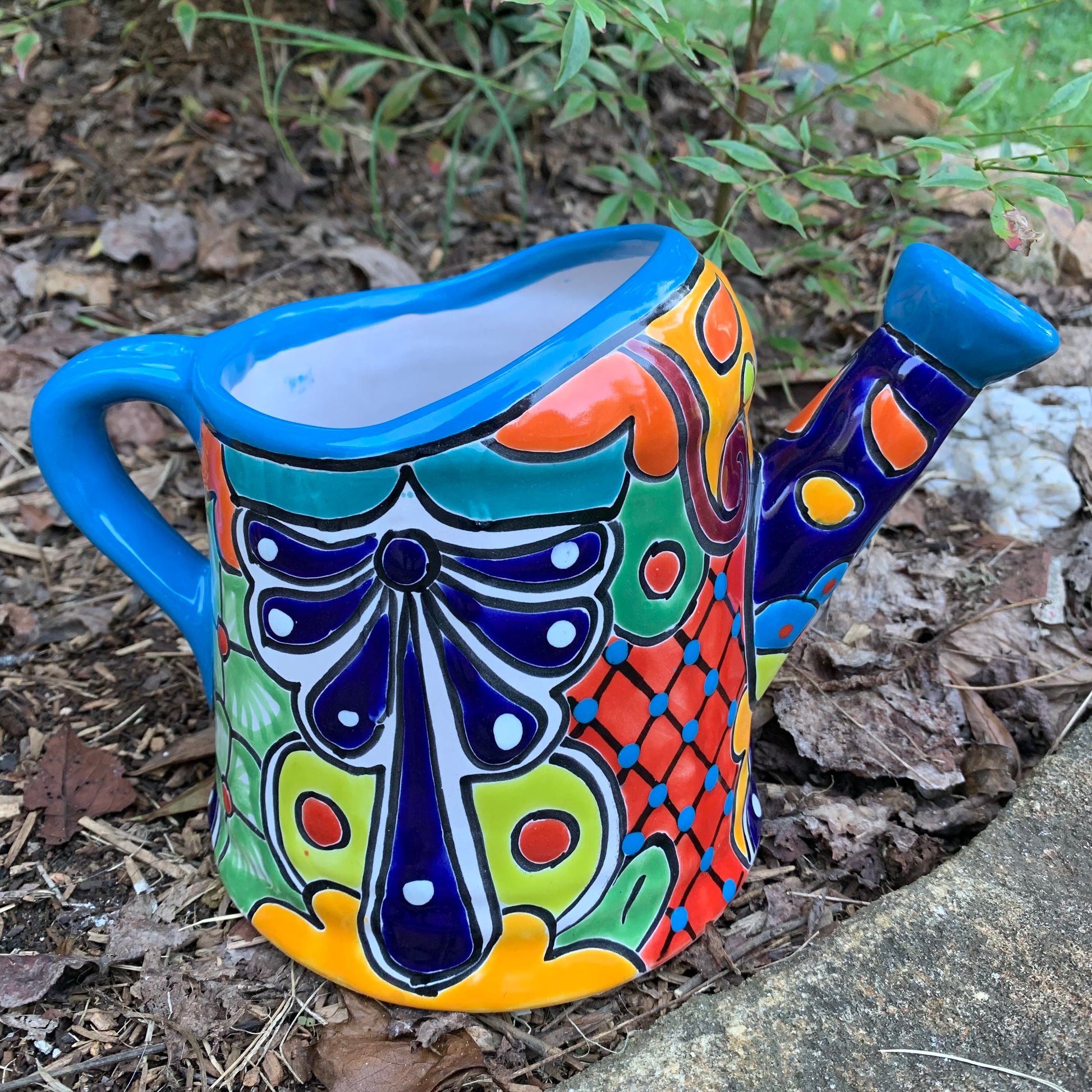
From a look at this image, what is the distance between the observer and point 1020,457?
167 cm

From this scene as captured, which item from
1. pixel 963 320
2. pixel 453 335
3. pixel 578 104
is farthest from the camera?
pixel 578 104

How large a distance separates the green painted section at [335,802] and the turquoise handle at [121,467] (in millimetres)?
209

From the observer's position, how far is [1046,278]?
2021mm

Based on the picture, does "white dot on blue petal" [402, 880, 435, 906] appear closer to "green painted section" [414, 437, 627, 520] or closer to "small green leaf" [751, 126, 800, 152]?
"green painted section" [414, 437, 627, 520]

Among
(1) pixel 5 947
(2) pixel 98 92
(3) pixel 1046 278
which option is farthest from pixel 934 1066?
(2) pixel 98 92

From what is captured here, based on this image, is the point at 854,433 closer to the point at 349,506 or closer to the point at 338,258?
the point at 349,506

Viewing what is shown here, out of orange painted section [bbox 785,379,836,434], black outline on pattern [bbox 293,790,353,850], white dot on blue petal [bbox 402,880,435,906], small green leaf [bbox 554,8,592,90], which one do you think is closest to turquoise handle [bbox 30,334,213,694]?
black outline on pattern [bbox 293,790,353,850]

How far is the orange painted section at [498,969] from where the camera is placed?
974 mm

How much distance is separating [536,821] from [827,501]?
394mm

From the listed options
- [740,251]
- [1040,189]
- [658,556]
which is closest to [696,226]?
[740,251]

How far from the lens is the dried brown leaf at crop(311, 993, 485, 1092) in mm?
958

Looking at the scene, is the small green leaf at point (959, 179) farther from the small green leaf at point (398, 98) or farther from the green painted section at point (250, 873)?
the small green leaf at point (398, 98)

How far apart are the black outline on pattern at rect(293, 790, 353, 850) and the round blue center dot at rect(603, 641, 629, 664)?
0.89 feet

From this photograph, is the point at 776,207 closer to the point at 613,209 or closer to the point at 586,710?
the point at 613,209
